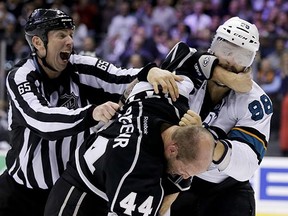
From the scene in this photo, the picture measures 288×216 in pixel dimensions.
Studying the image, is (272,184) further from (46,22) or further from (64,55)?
(46,22)

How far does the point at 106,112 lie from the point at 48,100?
0.57 metres

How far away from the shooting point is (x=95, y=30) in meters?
10.4

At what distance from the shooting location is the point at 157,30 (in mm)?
9180

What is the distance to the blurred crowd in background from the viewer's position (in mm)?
7363

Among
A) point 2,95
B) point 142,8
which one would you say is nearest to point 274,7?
point 142,8

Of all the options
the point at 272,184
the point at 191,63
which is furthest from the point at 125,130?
the point at 272,184

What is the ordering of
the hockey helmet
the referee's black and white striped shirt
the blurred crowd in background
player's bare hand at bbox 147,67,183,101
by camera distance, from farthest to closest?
the blurred crowd in background < the referee's black and white striped shirt < the hockey helmet < player's bare hand at bbox 147,67,183,101

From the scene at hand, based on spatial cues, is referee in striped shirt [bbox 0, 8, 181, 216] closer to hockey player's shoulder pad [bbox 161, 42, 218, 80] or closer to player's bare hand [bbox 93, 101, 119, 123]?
hockey player's shoulder pad [bbox 161, 42, 218, 80]

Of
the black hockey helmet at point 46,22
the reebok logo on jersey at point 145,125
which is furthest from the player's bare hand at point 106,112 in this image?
the black hockey helmet at point 46,22

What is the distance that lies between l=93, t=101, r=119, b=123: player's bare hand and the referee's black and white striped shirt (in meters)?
0.29


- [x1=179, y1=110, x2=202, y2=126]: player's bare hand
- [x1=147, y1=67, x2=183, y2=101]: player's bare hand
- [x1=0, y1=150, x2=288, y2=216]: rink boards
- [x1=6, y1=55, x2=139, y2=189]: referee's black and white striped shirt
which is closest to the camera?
[x1=179, y1=110, x2=202, y2=126]: player's bare hand

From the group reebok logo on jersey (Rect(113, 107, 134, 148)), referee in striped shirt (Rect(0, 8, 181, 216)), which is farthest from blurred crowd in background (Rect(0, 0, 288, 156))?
reebok logo on jersey (Rect(113, 107, 134, 148))

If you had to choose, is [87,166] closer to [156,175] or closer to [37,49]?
[156,175]

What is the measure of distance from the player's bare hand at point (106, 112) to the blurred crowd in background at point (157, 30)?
→ 4.39 metres
